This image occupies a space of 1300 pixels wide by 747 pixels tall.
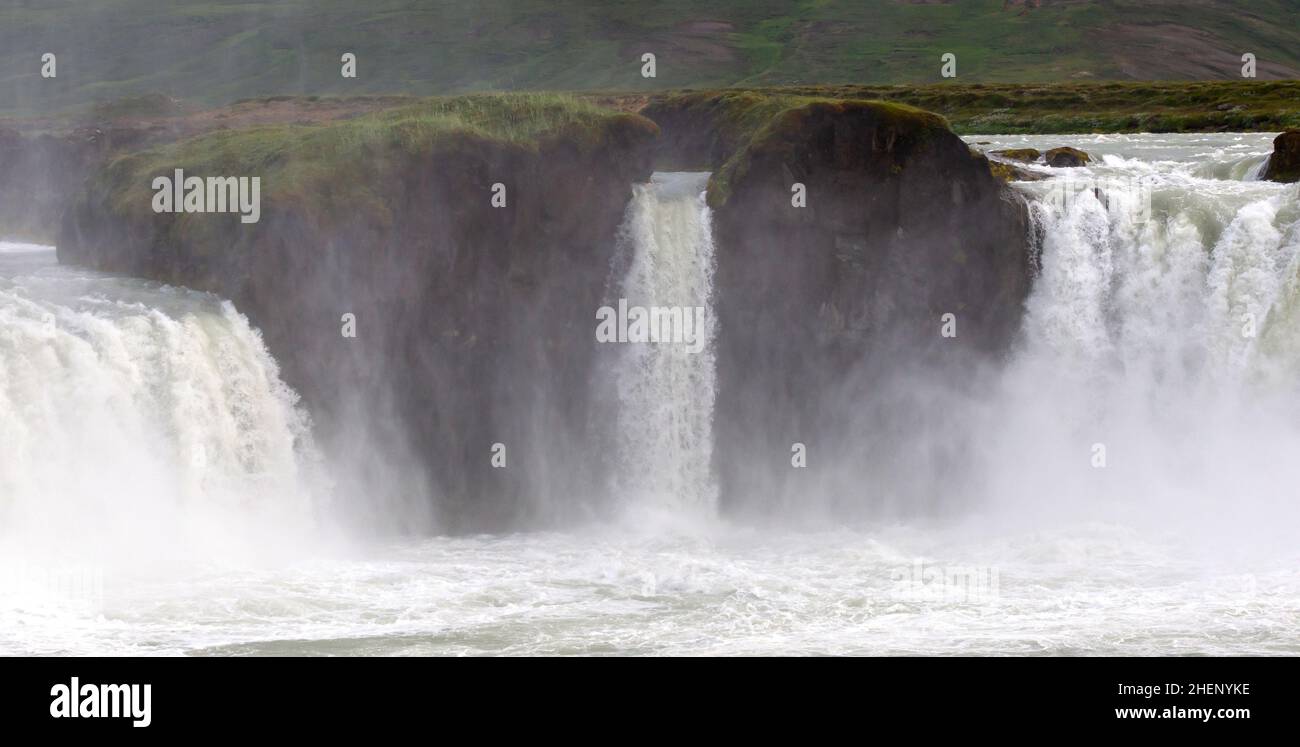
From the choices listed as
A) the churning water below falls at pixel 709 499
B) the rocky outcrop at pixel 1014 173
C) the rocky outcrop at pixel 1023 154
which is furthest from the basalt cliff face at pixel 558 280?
the rocky outcrop at pixel 1023 154

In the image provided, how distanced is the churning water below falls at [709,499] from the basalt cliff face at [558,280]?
0.96 m

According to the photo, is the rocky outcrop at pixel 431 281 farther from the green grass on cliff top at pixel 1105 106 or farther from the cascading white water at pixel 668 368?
the green grass on cliff top at pixel 1105 106

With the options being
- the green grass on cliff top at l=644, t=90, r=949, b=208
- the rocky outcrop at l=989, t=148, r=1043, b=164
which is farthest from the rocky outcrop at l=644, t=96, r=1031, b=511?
the rocky outcrop at l=989, t=148, r=1043, b=164

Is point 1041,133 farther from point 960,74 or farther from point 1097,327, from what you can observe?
point 960,74

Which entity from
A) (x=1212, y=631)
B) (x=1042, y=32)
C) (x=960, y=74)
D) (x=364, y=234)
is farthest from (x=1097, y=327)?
(x=1042, y=32)

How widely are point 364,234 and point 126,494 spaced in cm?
805

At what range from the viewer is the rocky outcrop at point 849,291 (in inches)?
1601

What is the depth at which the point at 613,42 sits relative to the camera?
112 meters

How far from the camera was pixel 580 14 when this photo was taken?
387ft

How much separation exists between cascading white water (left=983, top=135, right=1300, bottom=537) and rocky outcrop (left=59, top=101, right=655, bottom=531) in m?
10.3

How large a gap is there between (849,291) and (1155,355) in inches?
290

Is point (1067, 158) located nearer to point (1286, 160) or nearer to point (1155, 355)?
point (1286, 160)

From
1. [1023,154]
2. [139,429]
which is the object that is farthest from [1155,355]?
[139,429]

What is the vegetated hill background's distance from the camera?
97.9 metres
